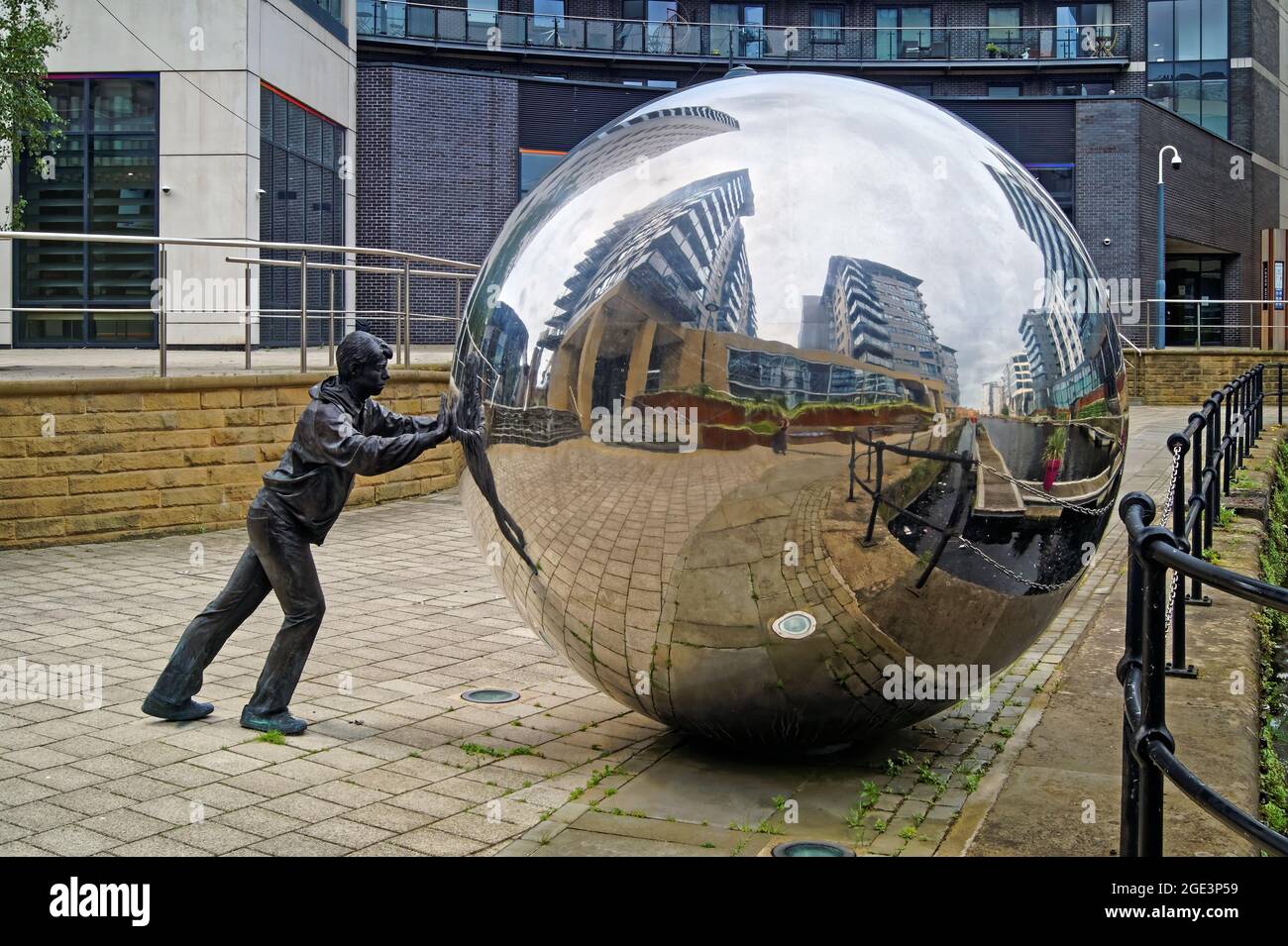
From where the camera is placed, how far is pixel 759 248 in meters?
4.42

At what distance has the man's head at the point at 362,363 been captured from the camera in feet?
19.1

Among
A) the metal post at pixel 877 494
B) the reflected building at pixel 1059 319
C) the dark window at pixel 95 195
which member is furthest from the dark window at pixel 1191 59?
the metal post at pixel 877 494

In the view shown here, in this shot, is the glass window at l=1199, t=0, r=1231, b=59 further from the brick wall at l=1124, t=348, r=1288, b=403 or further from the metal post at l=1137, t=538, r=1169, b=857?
the metal post at l=1137, t=538, r=1169, b=857

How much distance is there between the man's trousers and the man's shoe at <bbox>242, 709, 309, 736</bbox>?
2cm

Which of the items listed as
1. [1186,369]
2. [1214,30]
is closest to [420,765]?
[1186,369]

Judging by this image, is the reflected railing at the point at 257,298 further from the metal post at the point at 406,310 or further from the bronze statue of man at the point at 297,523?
the bronze statue of man at the point at 297,523

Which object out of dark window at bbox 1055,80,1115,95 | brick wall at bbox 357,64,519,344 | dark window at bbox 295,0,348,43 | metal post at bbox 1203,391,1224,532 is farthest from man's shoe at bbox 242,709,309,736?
dark window at bbox 1055,80,1115,95

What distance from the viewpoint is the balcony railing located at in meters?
41.4

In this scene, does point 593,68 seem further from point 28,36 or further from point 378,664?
point 378,664

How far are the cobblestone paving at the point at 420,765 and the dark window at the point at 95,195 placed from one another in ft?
51.4

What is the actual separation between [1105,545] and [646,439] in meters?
8.37

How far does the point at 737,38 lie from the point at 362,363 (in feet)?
139

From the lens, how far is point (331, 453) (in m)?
5.66
